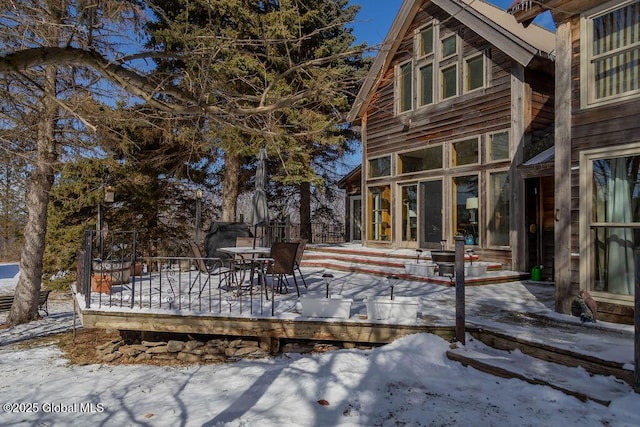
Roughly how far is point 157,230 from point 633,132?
1373 cm

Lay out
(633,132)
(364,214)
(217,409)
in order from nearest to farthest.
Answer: (217,409) < (633,132) < (364,214)

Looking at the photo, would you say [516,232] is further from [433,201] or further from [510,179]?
[433,201]

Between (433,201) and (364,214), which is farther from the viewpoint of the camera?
(364,214)

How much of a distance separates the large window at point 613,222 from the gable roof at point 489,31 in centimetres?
355

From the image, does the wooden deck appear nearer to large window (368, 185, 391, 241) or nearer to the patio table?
the patio table

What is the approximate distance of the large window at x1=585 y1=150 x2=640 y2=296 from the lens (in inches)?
177

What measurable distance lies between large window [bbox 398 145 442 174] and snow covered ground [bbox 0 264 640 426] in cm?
569

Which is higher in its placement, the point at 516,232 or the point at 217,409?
the point at 516,232

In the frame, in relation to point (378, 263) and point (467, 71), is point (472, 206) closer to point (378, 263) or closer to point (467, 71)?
point (378, 263)

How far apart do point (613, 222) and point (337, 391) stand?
3808 millimetres

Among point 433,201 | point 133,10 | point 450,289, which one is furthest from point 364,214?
point 133,10

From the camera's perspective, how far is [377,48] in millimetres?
3656

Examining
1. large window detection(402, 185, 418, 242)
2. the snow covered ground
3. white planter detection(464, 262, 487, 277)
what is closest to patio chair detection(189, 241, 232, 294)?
the snow covered ground

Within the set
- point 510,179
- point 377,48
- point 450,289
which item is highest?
point 377,48
